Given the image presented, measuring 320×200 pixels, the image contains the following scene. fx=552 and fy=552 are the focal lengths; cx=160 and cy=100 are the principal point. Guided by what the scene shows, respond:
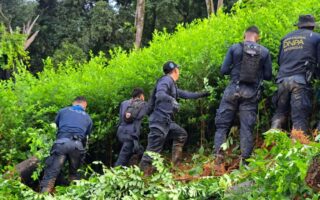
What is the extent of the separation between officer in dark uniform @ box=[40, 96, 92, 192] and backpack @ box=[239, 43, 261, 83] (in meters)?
2.92

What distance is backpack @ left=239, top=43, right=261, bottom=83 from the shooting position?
318 inches

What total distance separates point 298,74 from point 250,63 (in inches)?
28.3

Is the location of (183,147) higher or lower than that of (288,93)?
lower

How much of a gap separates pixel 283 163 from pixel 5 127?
23.0ft

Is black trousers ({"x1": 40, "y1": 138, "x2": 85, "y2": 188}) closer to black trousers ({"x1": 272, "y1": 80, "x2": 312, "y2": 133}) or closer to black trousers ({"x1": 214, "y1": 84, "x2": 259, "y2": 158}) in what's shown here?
black trousers ({"x1": 214, "y1": 84, "x2": 259, "y2": 158})

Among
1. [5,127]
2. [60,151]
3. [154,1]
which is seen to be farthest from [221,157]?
[154,1]

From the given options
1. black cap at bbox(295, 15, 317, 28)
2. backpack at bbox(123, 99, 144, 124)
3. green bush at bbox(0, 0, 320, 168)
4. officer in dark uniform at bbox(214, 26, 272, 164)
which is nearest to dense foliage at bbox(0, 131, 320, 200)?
officer in dark uniform at bbox(214, 26, 272, 164)

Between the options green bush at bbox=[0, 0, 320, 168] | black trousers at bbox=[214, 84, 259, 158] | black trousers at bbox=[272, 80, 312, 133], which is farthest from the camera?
green bush at bbox=[0, 0, 320, 168]

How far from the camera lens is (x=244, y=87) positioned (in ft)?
26.8

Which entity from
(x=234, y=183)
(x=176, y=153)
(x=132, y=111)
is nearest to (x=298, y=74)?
(x=176, y=153)

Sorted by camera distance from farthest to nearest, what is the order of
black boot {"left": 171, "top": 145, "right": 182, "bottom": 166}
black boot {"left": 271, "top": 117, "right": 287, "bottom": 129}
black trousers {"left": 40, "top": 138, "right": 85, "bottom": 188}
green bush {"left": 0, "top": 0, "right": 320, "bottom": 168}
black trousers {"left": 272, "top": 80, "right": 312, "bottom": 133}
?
green bush {"left": 0, "top": 0, "right": 320, "bottom": 168}, black boot {"left": 171, "top": 145, "right": 182, "bottom": 166}, black trousers {"left": 40, "top": 138, "right": 85, "bottom": 188}, black boot {"left": 271, "top": 117, "right": 287, "bottom": 129}, black trousers {"left": 272, "top": 80, "right": 312, "bottom": 133}

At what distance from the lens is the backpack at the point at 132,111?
30.5ft

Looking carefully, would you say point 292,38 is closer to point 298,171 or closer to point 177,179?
point 177,179

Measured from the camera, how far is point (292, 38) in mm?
8234
